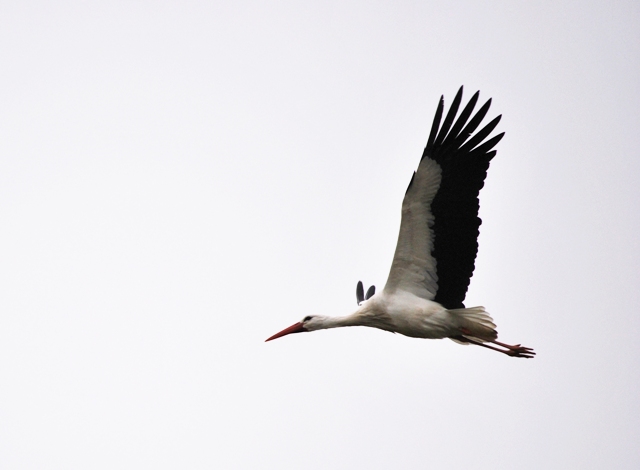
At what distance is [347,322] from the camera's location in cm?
1127

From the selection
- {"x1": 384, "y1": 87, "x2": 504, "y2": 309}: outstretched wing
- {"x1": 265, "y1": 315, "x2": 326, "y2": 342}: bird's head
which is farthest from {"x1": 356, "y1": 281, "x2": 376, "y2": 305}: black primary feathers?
{"x1": 384, "y1": 87, "x2": 504, "y2": 309}: outstretched wing

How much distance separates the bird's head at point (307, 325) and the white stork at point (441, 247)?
154mm

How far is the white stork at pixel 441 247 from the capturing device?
10406 mm

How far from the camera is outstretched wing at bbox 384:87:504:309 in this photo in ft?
34.1

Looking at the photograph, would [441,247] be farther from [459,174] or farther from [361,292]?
[361,292]

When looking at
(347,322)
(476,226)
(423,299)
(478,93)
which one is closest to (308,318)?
(347,322)

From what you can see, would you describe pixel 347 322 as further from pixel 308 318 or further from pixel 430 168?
pixel 430 168

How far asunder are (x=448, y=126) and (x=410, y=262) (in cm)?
148

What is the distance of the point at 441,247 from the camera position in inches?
422

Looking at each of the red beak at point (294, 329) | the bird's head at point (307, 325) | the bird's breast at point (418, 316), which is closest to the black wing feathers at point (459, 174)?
the bird's breast at point (418, 316)

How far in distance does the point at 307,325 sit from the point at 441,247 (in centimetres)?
187

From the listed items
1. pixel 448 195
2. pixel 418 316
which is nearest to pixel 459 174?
pixel 448 195

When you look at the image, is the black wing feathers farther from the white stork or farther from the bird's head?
the bird's head

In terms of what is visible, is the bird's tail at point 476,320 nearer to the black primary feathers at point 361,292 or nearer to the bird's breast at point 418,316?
the bird's breast at point 418,316
